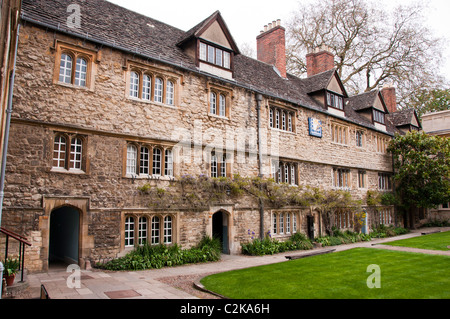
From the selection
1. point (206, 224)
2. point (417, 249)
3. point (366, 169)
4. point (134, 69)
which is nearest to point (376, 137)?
point (366, 169)

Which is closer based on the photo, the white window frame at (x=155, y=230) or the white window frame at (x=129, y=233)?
the white window frame at (x=129, y=233)

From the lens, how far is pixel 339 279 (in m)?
8.19

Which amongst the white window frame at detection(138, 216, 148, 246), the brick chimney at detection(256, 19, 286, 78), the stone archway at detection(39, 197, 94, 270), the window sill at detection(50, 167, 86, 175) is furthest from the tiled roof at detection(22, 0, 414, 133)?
the white window frame at detection(138, 216, 148, 246)

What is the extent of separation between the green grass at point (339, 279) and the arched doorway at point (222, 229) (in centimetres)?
386

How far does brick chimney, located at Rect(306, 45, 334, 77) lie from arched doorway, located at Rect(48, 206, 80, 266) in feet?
62.7

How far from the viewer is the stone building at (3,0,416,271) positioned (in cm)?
971

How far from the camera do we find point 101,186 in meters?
10.7

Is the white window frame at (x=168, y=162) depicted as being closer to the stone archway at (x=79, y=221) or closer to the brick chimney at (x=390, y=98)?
the stone archway at (x=79, y=221)

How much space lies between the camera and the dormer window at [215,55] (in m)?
14.4

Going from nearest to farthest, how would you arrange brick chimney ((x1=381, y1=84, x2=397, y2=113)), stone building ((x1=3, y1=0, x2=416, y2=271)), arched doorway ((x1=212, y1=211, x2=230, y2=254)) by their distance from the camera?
stone building ((x1=3, y1=0, x2=416, y2=271))
arched doorway ((x1=212, y1=211, x2=230, y2=254))
brick chimney ((x1=381, y1=84, x2=397, y2=113))

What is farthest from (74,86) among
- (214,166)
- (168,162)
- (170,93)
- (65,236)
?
(214,166)

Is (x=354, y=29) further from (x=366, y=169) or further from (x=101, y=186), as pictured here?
(x=101, y=186)

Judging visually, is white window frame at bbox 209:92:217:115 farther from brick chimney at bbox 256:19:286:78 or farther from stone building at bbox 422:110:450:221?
stone building at bbox 422:110:450:221

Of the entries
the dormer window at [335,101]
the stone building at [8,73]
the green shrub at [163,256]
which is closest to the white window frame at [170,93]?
the stone building at [8,73]
